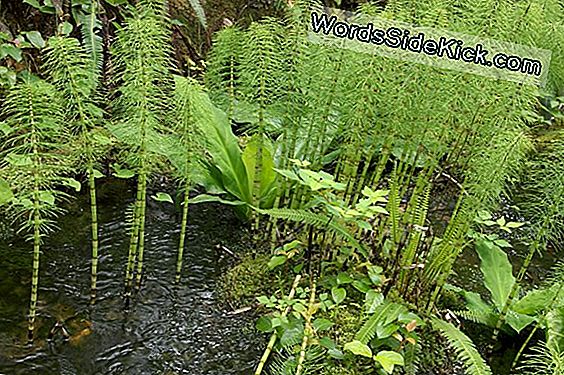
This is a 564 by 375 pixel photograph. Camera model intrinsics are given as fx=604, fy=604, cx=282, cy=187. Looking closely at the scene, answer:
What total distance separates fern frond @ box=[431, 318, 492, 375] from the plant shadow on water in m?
0.48

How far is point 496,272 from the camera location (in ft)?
5.90

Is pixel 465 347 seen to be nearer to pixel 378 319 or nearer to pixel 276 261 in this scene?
pixel 378 319

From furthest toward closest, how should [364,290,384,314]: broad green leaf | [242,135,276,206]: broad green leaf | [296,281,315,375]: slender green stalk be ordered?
[242,135,276,206]: broad green leaf, [364,290,384,314]: broad green leaf, [296,281,315,375]: slender green stalk

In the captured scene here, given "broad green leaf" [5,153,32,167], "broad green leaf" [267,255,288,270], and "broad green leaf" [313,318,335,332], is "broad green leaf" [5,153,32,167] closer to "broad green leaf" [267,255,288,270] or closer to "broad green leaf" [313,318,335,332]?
"broad green leaf" [267,255,288,270]

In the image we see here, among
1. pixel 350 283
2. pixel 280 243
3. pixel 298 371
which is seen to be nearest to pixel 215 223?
pixel 280 243

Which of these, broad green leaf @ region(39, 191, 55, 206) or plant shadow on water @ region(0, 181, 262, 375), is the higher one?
broad green leaf @ region(39, 191, 55, 206)

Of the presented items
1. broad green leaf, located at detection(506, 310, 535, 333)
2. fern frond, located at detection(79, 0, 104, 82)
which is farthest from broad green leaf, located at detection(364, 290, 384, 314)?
fern frond, located at detection(79, 0, 104, 82)

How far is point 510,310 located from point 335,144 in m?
0.89

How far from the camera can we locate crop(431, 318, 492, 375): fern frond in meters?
1.39

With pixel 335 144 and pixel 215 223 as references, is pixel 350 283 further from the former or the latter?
pixel 335 144

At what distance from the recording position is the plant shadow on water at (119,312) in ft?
4.84

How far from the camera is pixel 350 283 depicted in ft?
5.70

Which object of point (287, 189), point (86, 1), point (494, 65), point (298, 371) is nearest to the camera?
point (298, 371)

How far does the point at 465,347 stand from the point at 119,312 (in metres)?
0.90
